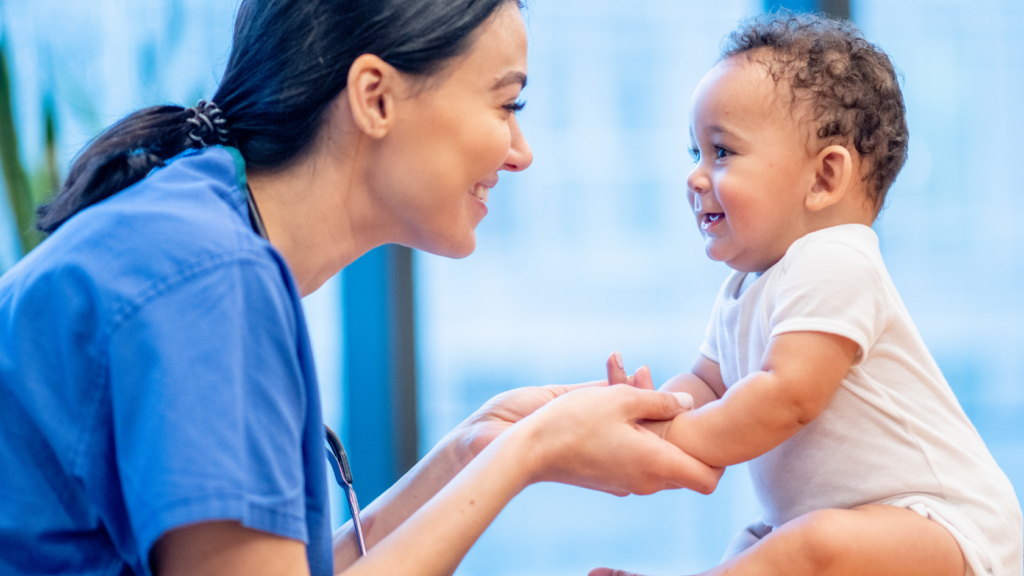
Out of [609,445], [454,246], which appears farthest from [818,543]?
[454,246]

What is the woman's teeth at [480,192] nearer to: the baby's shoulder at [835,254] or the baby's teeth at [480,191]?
the baby's teeth at [480,191]

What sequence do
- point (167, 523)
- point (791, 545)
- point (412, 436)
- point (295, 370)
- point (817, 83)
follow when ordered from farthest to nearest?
point (412, 436)
point (817, 83)
point (791, 545)
point (295, 370)
point (167, 523)

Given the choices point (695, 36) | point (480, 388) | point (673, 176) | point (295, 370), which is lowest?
→ point (480, 388)

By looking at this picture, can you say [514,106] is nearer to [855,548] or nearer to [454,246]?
[454,246]

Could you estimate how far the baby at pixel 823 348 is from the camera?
101 cm

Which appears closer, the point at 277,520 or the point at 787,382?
the point at 277,520

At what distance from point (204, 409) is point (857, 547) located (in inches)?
31.4

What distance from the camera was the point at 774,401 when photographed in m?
1.01

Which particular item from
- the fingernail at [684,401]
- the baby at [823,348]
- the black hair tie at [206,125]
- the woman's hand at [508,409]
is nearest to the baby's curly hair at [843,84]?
the baby at [823,348]

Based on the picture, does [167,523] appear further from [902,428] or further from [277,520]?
[902,428]

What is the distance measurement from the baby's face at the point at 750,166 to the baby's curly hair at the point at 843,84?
1.2 inches

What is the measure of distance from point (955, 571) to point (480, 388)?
1240mm

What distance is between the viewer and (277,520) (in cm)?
70

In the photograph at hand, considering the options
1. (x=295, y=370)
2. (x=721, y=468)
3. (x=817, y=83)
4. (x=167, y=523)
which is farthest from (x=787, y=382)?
(x=167, y=523)
